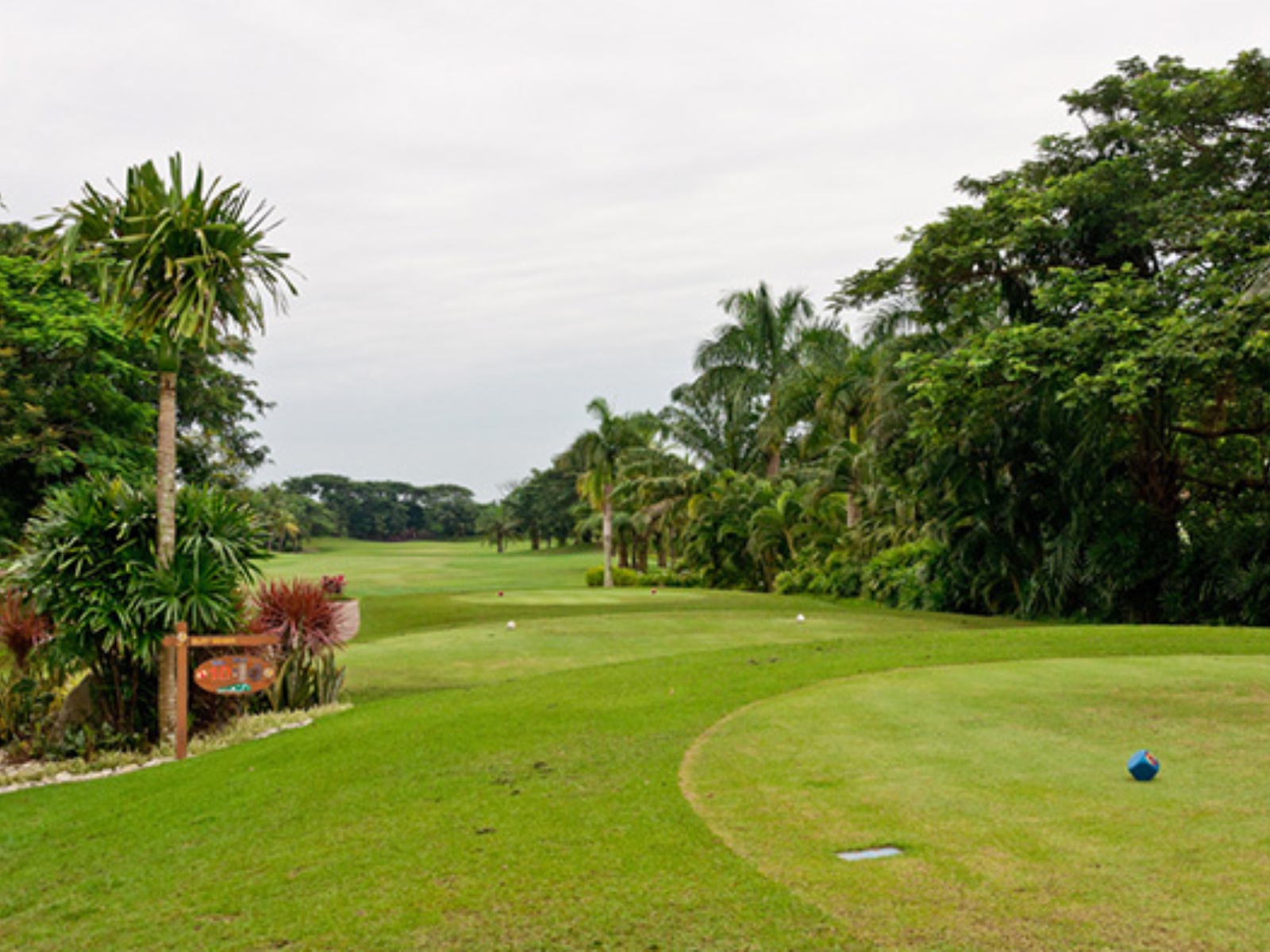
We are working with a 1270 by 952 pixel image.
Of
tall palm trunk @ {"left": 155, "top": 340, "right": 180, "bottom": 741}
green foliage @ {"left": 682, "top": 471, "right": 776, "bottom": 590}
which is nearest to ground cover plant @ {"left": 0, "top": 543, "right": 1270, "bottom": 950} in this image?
tall palm trunk @ {"left": 155, "top": 340, "right": 180, "bottom": 741}

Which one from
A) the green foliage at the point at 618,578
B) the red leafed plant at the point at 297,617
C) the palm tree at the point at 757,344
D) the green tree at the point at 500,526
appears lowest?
the green foliage at the point at 618,578

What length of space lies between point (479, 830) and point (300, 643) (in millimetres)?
9003

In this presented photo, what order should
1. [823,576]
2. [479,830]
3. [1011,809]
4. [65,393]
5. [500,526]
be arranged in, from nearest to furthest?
[1011,809], [479,830], [65,393], [823,576], [500,526]

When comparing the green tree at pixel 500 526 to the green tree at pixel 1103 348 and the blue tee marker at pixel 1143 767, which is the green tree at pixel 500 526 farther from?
the blue tee marker at pixel 1143 767

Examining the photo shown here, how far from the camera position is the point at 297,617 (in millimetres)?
14836

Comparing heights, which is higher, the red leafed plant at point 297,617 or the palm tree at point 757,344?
the palm tree at point 757,344

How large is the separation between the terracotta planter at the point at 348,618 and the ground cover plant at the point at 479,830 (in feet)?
5.11

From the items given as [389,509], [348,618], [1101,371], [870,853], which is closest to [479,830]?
[870,853]

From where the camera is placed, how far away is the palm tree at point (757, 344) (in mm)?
56531

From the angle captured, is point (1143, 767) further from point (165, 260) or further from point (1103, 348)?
point (1103, 348)

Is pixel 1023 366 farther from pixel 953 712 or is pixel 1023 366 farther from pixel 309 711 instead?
pixel 309 711

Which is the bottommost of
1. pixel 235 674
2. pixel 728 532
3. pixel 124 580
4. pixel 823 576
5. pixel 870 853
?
pixel 823 576

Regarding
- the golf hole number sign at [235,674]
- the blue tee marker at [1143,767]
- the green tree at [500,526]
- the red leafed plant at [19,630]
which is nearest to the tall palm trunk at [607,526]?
the red leafed plant at [19,630]

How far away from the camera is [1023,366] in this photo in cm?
2050
